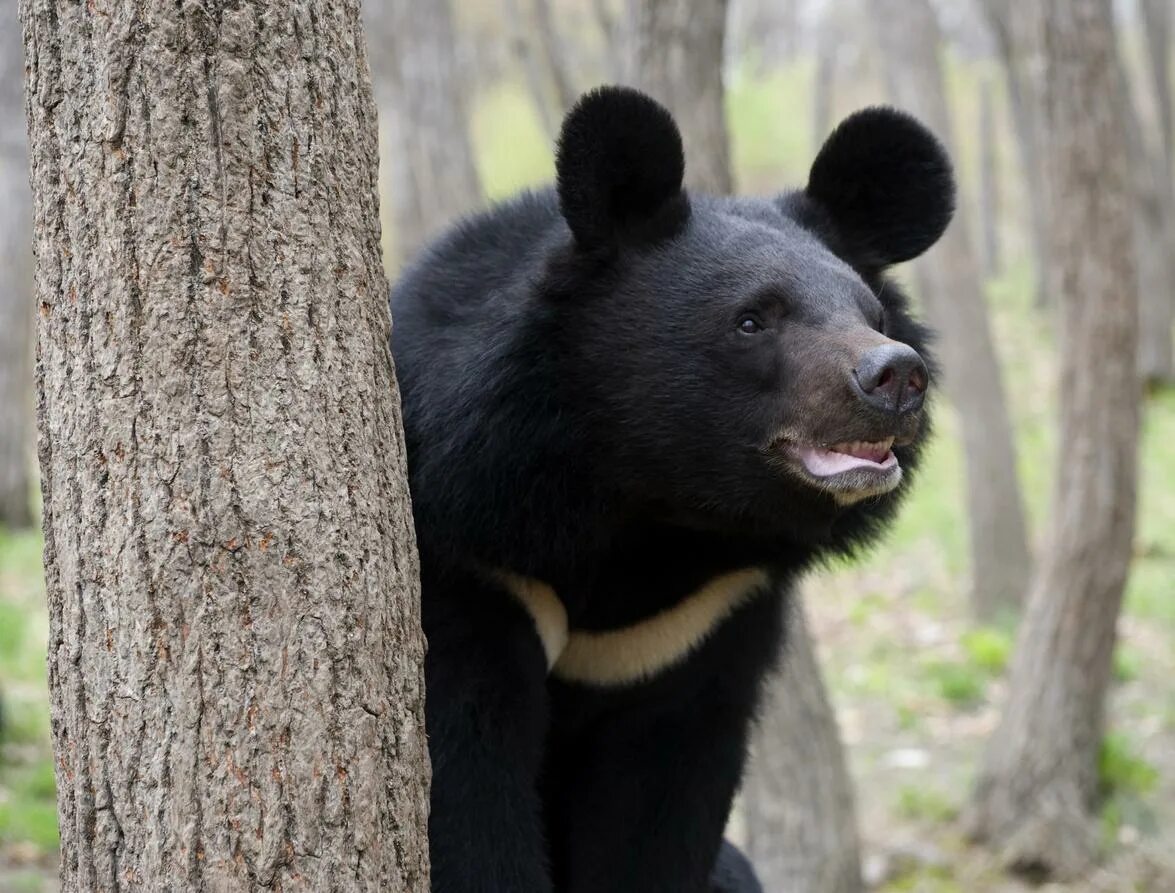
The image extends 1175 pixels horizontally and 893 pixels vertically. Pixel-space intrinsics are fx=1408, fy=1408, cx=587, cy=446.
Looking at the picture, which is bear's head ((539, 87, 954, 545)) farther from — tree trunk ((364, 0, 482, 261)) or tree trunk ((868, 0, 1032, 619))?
tree trunk ((868, 0, 1032, 619))

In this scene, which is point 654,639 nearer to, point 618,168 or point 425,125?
point 618,168

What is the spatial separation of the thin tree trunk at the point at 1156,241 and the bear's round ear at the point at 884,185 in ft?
40.7

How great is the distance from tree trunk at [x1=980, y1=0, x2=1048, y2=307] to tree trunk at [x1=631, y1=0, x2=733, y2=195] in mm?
1668

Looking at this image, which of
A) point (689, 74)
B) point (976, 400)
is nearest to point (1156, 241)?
point (976, 400)

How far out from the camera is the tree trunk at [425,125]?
869 centimetres

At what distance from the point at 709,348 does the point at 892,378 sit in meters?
0.46

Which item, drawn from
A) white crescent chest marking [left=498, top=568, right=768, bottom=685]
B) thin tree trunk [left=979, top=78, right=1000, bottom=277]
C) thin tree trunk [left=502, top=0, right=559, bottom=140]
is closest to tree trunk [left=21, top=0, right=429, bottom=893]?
white crescent chest marking [left=498, top=568, right=768, bottom=685]

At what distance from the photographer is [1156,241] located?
52.9 feet

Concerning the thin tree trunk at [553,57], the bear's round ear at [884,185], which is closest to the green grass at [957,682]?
the thin tree trunk at [553,57]

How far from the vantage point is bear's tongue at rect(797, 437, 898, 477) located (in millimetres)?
2812

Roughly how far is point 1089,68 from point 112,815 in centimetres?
524

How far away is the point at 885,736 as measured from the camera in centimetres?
805

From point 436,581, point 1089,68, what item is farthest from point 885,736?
point 436,581

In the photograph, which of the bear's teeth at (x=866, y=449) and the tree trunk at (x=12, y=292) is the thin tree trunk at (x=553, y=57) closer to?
the tree trunk at (x=12, y=292)
